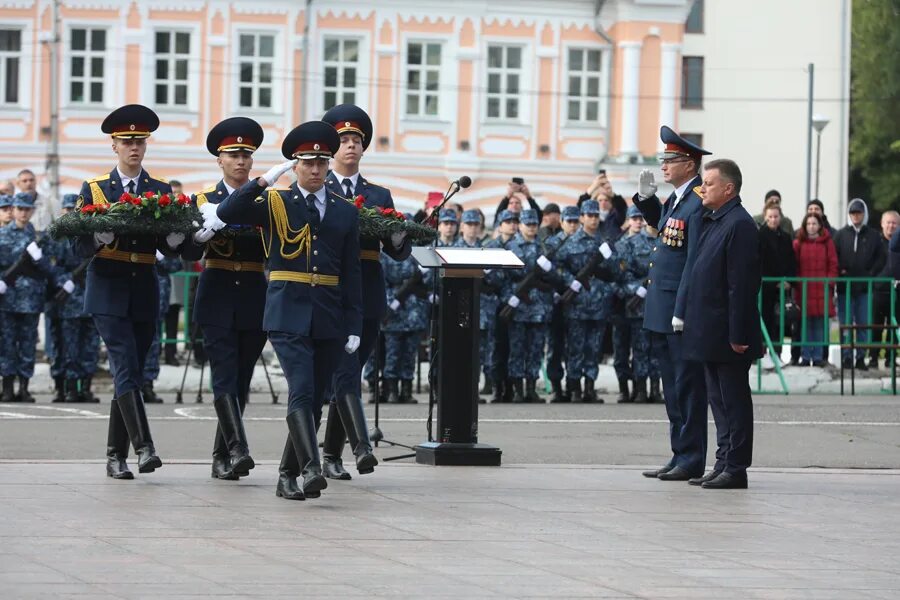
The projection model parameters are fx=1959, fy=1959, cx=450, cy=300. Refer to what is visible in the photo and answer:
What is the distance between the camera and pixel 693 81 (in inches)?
2685

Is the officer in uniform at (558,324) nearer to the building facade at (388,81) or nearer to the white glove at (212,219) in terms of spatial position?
the white glove at (212,219)

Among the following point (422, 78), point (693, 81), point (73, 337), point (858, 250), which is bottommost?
point (73, 337)

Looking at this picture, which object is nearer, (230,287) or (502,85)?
(230,287)

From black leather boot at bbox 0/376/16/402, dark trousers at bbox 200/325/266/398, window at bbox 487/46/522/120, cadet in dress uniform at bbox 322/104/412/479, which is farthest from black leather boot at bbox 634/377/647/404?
window at bbox 487/46/522/120

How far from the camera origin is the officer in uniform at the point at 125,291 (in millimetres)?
11531

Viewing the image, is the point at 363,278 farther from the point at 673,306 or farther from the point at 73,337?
the point at 73,337

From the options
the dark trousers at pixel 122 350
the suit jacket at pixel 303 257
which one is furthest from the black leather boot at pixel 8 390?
the suit jacket at pixel 303 257

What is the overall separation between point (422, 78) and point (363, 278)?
35.8m

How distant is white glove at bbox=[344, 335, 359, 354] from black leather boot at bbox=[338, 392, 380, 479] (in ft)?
2.31

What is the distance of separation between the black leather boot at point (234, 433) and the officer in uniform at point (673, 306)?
2645mm

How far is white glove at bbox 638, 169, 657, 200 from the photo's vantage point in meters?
12.8

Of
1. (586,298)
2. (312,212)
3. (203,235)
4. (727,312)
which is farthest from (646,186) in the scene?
(586,298)

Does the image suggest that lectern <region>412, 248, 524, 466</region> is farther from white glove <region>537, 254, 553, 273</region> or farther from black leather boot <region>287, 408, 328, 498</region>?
white glove <region>537, 254, 553, 273</region>

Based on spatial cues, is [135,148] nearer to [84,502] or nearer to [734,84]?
[84,502]
